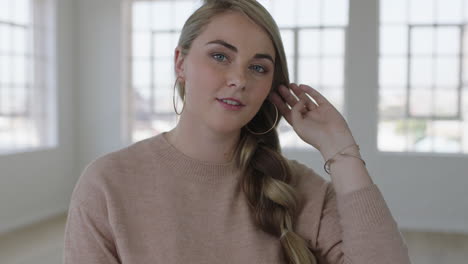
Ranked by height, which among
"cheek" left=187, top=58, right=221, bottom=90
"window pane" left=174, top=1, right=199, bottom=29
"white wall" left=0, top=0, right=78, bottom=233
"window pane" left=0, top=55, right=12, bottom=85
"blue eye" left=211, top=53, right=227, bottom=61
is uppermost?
"window pane" left=174, top=1, right=199, bottom=29

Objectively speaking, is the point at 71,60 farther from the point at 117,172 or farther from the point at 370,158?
the point at 117,172

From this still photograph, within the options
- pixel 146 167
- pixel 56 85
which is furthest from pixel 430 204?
pixel 146 167

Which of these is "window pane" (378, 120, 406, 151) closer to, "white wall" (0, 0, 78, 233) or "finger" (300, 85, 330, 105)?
"white wall" (0, 0, 78, 233)

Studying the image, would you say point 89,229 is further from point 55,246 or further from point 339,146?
point 55,246

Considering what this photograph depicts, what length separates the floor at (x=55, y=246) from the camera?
14.5 ft

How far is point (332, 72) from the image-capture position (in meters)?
6.39

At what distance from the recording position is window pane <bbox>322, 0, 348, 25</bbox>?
6.28 metres

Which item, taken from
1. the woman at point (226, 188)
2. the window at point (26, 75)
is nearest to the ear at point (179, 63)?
the woman at point (226, 188)

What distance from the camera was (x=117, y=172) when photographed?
135 centimetres

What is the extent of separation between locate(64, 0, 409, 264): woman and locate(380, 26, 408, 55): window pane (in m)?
4.97

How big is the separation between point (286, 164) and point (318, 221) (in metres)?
0.20

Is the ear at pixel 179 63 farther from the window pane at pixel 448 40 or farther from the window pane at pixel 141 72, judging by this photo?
the window pane at pixel 141 72

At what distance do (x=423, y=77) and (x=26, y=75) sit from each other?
15.9 ft

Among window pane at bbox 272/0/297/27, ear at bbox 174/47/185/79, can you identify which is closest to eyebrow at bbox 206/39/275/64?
ear at bbox 174/47/185/79
